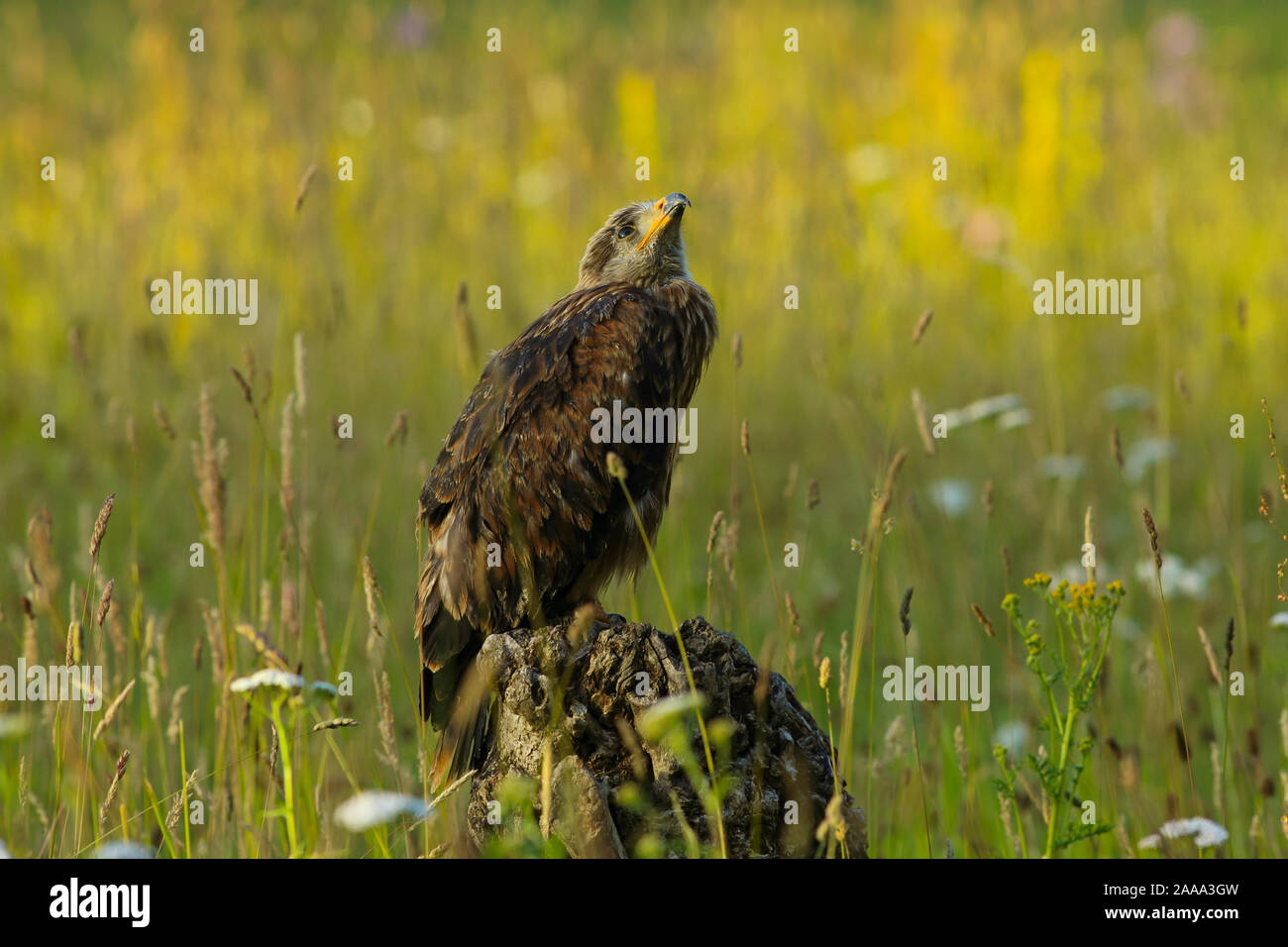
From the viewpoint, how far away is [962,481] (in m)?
6.47

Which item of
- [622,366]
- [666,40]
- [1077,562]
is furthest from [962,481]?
[666,40]

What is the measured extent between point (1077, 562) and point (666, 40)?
642 centimetres

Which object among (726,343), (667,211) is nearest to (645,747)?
(667,211)

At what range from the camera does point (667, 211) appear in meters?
4.23

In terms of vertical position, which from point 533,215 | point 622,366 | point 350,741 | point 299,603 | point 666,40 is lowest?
point 350,741

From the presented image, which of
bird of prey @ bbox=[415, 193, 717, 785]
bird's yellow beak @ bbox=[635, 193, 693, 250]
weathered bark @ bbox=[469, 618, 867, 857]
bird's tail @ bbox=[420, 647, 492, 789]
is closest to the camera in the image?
weathered bark @ bbox=[469, 618, 867, 857]

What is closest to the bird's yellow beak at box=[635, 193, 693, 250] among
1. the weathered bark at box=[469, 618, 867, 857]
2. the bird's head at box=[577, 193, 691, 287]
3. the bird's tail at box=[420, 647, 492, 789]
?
the bird's head at box=[577, 193, 691, 287]

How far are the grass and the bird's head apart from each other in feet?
1.30

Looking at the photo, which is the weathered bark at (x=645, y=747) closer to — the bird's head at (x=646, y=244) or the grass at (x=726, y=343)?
the grass at (x=726, y=343)

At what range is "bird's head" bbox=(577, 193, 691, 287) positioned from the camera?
4301mm

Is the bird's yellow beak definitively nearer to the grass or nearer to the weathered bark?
the grass

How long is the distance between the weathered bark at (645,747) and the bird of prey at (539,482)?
25.8 inches
